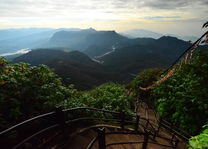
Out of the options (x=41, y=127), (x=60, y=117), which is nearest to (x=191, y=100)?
(x=60, y=117)

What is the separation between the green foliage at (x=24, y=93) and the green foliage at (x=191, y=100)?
502 cm

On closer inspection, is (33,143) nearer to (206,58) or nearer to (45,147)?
(45,147)

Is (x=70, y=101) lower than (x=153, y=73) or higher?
higher

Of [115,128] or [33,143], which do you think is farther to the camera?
[115,128]

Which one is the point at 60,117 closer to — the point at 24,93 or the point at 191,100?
the point at 24,93

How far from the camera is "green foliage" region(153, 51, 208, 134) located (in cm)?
583

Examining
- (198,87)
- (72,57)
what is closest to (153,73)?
(198,87)

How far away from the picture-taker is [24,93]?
4.45 metres

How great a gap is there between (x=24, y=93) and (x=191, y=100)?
671 centimetres

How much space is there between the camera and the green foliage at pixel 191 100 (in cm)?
583

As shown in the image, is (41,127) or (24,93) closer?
(41,127)

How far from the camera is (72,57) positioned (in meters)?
155

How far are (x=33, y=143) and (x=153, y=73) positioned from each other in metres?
12.5

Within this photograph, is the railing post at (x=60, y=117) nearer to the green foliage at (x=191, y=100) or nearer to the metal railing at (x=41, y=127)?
the metal railing at (x=41, y=127)
